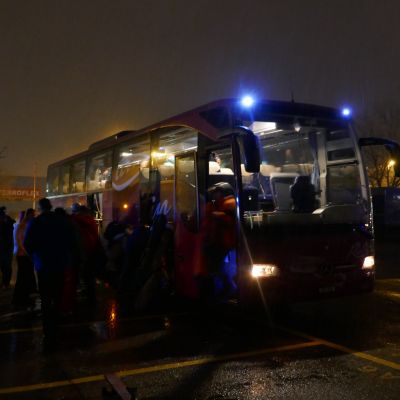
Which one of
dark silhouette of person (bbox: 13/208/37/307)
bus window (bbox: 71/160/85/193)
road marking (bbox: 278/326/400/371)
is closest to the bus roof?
road marking (bbox: 278/326/400/371)

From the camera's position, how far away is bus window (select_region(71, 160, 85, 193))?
13.1 meters

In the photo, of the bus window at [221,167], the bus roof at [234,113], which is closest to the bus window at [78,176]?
the bus roof at [234,113]

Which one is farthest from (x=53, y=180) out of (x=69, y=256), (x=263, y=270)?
(x=263, y=270)

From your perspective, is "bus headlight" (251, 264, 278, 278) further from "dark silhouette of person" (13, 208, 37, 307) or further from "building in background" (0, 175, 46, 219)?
"building in background" (0, 175, 46, 219)

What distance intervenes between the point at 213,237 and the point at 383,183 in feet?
127

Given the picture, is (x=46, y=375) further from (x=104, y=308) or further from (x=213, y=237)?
(x=104, y=308)

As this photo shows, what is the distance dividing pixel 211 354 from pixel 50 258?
247 cm

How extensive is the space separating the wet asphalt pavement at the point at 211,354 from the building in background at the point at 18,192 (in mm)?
51078

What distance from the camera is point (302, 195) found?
7.92 metres

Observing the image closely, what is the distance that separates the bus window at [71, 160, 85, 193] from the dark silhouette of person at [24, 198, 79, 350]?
A: 19.6 ft

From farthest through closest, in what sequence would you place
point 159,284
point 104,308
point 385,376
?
point 104,308 → point 159,284 → point 385,376

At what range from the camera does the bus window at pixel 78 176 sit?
517 inches

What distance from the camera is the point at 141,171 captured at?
990 cm

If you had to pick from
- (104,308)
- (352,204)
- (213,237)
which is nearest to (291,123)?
(352,204)
